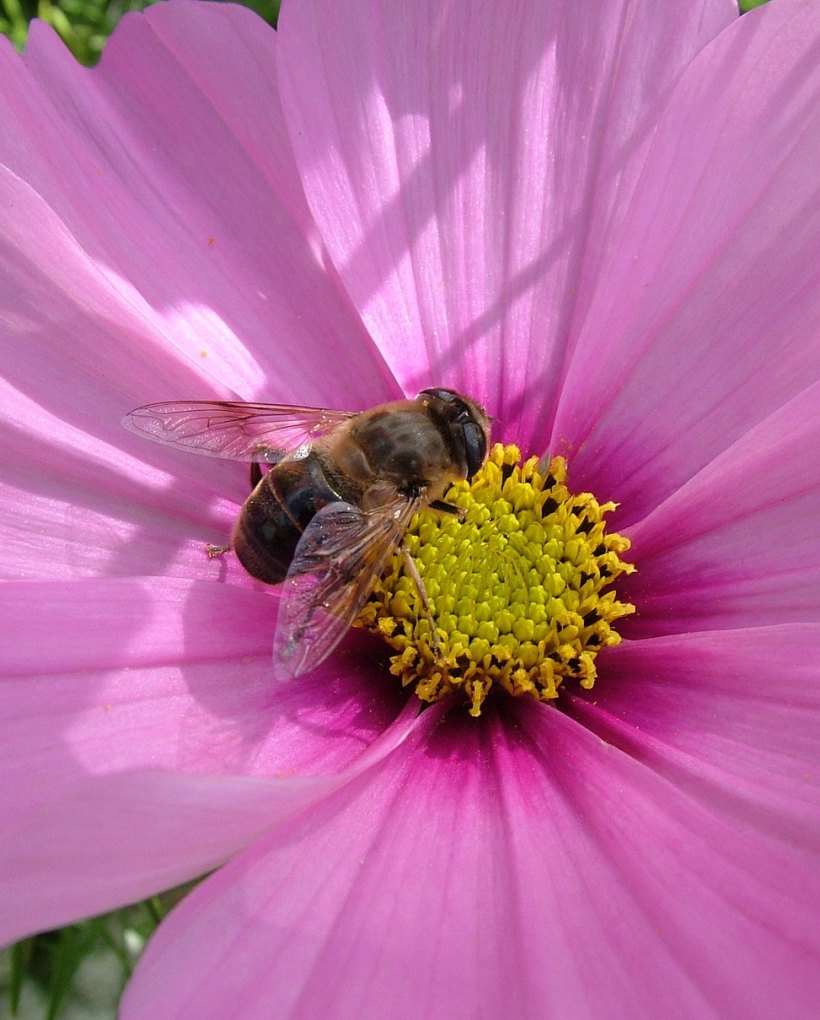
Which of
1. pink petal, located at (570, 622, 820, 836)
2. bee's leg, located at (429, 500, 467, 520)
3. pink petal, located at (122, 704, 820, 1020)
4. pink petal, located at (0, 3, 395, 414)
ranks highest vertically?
pink petal, located at (0, 3, 395, 414)

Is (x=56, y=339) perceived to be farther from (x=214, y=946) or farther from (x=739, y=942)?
(x=739, y=942)

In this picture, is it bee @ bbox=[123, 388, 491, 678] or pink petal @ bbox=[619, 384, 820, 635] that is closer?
bee @ bbox=[123, 388, 491, 678]

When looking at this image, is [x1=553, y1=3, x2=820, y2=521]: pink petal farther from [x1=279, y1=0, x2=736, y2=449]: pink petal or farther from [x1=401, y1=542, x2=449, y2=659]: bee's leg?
[x1=401, y1=542, x2=449, y2=659]: bee's leg

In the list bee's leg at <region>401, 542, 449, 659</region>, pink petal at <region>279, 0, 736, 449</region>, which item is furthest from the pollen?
pink petal at <region>279, 0, 736, 449</region>

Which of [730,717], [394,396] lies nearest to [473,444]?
[394,396]

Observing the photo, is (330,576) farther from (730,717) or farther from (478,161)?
(478,161)

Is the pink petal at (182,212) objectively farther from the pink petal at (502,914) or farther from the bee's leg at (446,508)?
the pink petal at (502,914)
